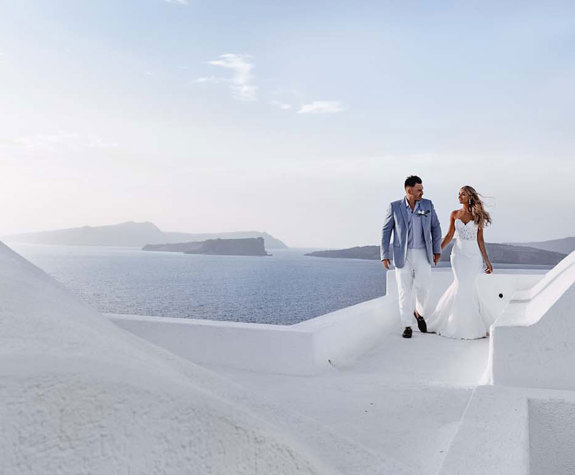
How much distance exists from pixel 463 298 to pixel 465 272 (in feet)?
0.97

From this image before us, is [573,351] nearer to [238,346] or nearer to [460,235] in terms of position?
[238,346]

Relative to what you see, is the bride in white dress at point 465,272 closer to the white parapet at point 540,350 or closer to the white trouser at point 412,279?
the white trouser at point 412,279

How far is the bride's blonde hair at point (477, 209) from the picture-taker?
6035 mm

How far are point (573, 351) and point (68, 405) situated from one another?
2.53 metres

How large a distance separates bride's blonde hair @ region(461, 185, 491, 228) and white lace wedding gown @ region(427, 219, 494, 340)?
0.07 meters

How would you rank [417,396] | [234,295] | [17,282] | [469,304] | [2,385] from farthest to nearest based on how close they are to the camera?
[234,295], [469,304], [417,396], [17,282], [2,385]

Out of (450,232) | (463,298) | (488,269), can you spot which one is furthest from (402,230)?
(488,269)

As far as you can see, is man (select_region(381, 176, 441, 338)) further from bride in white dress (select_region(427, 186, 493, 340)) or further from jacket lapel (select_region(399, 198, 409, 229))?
bride in white dress (select_region(427, 186, 493, 340))

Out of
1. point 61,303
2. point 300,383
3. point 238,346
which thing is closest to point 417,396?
point 300,383

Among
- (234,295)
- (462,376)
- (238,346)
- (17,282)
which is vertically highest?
(17,282)

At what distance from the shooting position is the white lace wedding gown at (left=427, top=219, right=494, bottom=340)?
6027 mm

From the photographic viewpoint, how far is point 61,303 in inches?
73.0

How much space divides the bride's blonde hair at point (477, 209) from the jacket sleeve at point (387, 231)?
946 millimetres

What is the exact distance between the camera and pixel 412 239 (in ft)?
18.8
